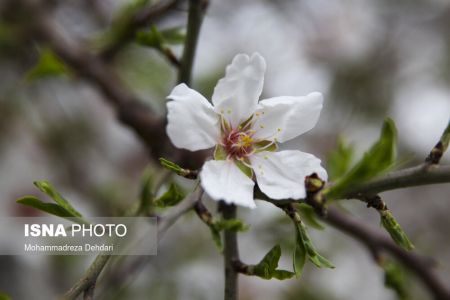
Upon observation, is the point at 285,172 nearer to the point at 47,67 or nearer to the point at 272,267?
the point at 272,267

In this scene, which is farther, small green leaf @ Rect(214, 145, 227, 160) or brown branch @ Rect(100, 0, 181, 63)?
brown branch @ Rect(100, 0, 181, 63)

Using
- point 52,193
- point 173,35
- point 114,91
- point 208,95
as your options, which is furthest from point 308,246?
point 208,95

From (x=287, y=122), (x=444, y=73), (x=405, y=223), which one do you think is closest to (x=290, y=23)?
(x=444, y=73)

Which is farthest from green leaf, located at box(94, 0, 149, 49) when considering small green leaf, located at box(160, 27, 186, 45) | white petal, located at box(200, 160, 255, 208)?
white petal, located at box(200, 160, 255, 208)

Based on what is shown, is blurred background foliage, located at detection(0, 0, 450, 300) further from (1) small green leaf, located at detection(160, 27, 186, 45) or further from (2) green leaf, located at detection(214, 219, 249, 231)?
(2) green leaf, located at detection(214, 219, 249, 231)

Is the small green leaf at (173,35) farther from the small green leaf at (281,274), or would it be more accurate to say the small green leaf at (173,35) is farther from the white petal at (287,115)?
the small green leaf at (281,274)
